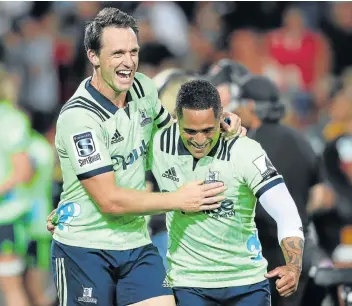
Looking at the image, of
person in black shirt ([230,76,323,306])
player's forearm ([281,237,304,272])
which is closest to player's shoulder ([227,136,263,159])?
player's forearm ([281,237,304,272])

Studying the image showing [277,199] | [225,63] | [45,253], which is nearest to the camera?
[277,199]

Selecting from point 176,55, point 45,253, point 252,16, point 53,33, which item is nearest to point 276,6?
point 252,16

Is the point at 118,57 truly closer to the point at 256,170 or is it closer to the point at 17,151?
the point at 256,170

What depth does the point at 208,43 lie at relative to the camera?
45.7 feet

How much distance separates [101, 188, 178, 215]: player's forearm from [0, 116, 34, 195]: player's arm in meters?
3.80

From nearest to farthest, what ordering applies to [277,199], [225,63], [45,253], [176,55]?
1. [277,199]
2. [225,63]
3. [45,253]
4. [176,55]

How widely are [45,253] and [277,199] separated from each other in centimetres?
506

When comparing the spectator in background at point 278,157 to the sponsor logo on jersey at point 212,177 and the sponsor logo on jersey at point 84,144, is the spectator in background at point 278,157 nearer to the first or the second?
the sponsor logo on jersey at point 212,177

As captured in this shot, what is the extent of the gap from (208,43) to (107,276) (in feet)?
27.9

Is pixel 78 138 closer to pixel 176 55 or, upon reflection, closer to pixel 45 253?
pixel 45 253

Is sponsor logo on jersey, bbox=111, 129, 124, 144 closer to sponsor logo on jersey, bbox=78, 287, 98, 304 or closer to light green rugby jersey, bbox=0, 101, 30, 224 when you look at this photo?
sponsor logo on jersey, bbox=78, 287, 98, 304

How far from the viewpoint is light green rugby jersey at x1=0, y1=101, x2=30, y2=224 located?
919 cm

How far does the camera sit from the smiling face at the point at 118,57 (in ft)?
18.6

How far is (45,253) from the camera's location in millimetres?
10109
